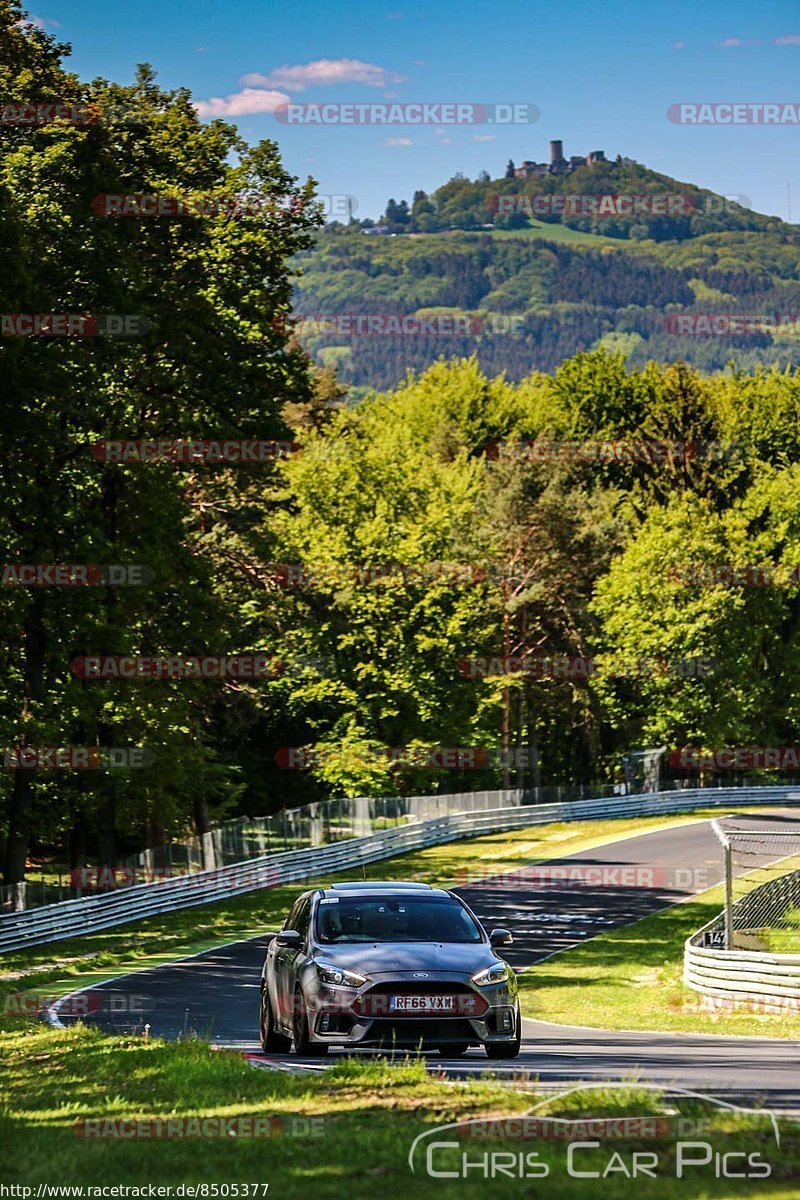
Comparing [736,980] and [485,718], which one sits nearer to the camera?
[736,980]

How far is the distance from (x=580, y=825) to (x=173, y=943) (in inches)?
1212

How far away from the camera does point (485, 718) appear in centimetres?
7300

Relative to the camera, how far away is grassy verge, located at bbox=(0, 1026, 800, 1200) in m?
7.50

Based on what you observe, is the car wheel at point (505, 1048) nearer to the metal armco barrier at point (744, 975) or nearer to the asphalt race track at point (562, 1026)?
the asphalt race track at point (562, 1026)

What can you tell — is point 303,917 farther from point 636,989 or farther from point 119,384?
point 119,384

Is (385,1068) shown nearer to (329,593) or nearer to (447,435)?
(329,593)

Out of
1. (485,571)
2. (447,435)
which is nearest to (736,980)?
(485,571)

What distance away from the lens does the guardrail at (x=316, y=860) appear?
3378 centimetres

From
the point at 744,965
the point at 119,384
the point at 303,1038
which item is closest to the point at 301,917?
the point at 303,1038

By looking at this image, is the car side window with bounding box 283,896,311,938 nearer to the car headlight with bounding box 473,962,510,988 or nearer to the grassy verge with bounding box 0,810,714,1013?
the car headlight with bounding box 473,962,510,988

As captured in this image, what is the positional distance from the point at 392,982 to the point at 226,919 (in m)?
24.5

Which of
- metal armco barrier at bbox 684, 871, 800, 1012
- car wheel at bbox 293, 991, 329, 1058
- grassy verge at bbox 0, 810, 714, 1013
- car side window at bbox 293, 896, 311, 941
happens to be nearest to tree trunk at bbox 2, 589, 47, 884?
grassy verge at bbox 0, 810, 714, 1013

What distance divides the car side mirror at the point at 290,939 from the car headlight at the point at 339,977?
902mm

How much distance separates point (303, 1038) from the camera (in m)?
13.7
